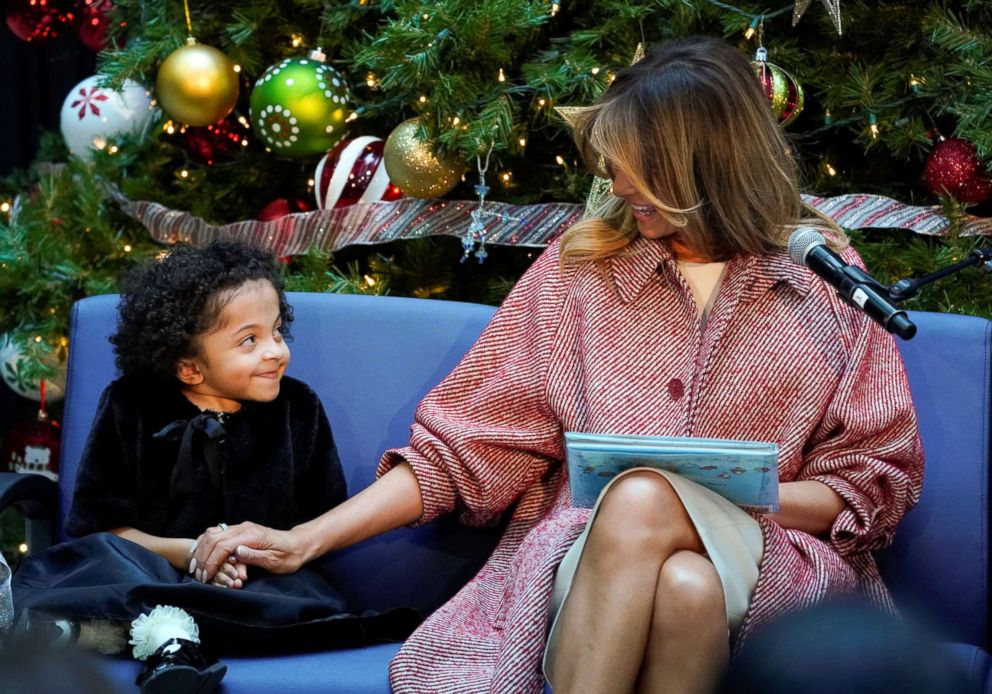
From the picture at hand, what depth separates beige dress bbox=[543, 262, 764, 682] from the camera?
1913mm

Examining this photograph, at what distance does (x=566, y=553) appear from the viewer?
6.87 feet

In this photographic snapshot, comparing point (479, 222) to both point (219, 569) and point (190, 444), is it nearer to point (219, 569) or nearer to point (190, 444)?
point (190, 444)

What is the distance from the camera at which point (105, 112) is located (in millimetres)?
3562

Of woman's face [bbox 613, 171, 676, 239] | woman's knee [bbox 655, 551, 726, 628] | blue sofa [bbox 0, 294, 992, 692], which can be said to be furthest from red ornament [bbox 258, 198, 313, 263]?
woman's knee [bbox 655, 551, 726, 628]

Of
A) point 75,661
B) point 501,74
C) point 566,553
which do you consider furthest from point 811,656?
point 501,74

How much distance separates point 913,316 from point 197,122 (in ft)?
5.89

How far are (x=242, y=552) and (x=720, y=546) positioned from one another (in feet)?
2.57

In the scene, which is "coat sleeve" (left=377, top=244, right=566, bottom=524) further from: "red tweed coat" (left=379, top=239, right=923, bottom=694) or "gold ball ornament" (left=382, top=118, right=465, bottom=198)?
"gold ball ornament" (left=382, top=118, right=465, bottom=198)

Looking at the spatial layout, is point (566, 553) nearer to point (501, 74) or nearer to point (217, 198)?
point (501, 74)

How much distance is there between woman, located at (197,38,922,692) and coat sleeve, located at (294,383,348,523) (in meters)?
0.09

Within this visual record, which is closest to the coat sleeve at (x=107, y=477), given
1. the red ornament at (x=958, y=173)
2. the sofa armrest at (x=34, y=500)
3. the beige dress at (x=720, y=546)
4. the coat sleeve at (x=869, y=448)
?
the sofa armrest at (x=34, y=500)

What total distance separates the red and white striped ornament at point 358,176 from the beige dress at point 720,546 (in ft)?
4.35

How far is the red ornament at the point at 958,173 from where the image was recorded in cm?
273

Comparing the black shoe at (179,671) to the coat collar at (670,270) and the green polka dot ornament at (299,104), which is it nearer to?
the coat collar at (670,270)
